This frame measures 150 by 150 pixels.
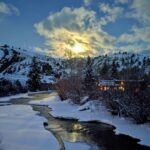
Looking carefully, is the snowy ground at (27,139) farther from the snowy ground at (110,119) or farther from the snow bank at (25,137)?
the snowy ground at (110,119)

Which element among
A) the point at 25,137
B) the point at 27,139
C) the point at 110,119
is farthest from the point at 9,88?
the point at 27,139

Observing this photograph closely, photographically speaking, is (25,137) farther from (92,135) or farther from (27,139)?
(92,135)

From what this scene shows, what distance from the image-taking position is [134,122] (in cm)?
2311

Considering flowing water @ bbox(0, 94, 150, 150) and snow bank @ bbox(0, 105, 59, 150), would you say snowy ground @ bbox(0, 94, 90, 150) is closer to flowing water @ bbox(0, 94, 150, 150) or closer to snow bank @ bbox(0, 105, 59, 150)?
snow bank @ bbox(0, 105, 59, 150)

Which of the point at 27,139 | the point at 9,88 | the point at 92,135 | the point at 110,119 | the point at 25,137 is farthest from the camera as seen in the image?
the point at 9,88

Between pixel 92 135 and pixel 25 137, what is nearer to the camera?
pixel 25 137

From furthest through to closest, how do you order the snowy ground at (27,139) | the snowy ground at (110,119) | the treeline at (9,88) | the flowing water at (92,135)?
1. the treeline at (9,88)
2. the snowy ground at (110,119)
3. the flowing water at (92,135)
4. the snowy ground at (27,139)

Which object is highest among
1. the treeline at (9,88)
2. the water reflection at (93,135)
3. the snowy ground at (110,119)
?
the treeline at (9,88)

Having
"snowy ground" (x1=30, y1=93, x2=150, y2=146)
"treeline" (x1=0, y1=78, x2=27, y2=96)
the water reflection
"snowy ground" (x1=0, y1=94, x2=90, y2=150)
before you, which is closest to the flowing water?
the water reflection

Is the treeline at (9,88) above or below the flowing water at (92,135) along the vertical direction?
above

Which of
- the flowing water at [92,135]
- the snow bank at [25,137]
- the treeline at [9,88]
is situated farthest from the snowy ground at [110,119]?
the treeline at [9,88]

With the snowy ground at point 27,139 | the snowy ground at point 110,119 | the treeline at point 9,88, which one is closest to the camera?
the snowy ground at point 27,139

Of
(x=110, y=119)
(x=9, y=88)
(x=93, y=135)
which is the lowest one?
(x=93, y=135)

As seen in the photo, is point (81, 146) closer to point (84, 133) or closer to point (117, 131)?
point (84, 133)
